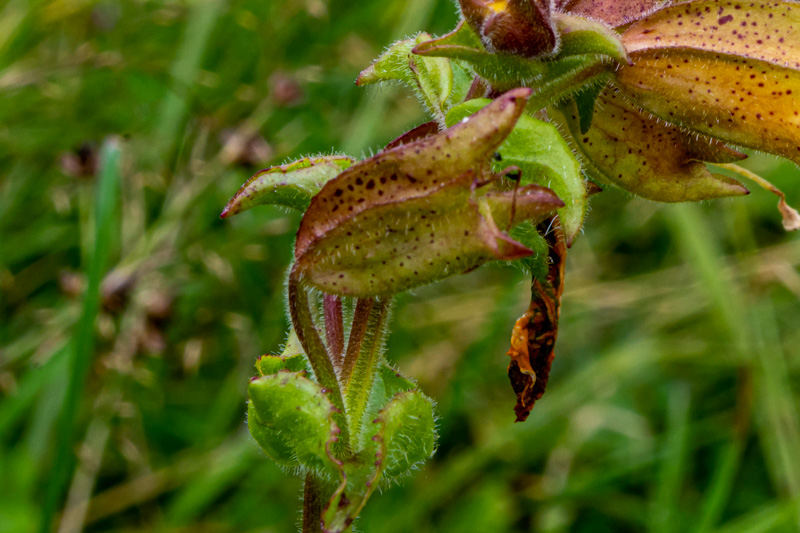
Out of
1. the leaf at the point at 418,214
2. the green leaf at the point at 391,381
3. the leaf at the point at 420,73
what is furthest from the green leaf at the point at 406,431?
the leaf at the point at 420,73

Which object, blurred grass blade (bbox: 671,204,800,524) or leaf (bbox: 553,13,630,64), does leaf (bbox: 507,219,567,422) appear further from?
blurred grass blade (bbox: 671,204,800,524)

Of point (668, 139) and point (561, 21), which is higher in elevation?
point (561, 21)

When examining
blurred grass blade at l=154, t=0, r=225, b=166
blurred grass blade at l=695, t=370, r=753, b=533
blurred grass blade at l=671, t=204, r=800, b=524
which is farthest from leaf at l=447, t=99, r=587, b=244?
blurred grass blade at l=154, t=0, r=225, b=166

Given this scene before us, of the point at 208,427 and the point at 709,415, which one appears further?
the point at 709,415

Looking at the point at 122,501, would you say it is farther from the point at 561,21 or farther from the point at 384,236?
the point at 561,21

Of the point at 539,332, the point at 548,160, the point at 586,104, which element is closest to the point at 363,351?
the point at 539,332

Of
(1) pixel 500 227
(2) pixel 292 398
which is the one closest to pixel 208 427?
(2) pixel 292 398

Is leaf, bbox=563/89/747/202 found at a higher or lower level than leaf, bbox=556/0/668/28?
lower
